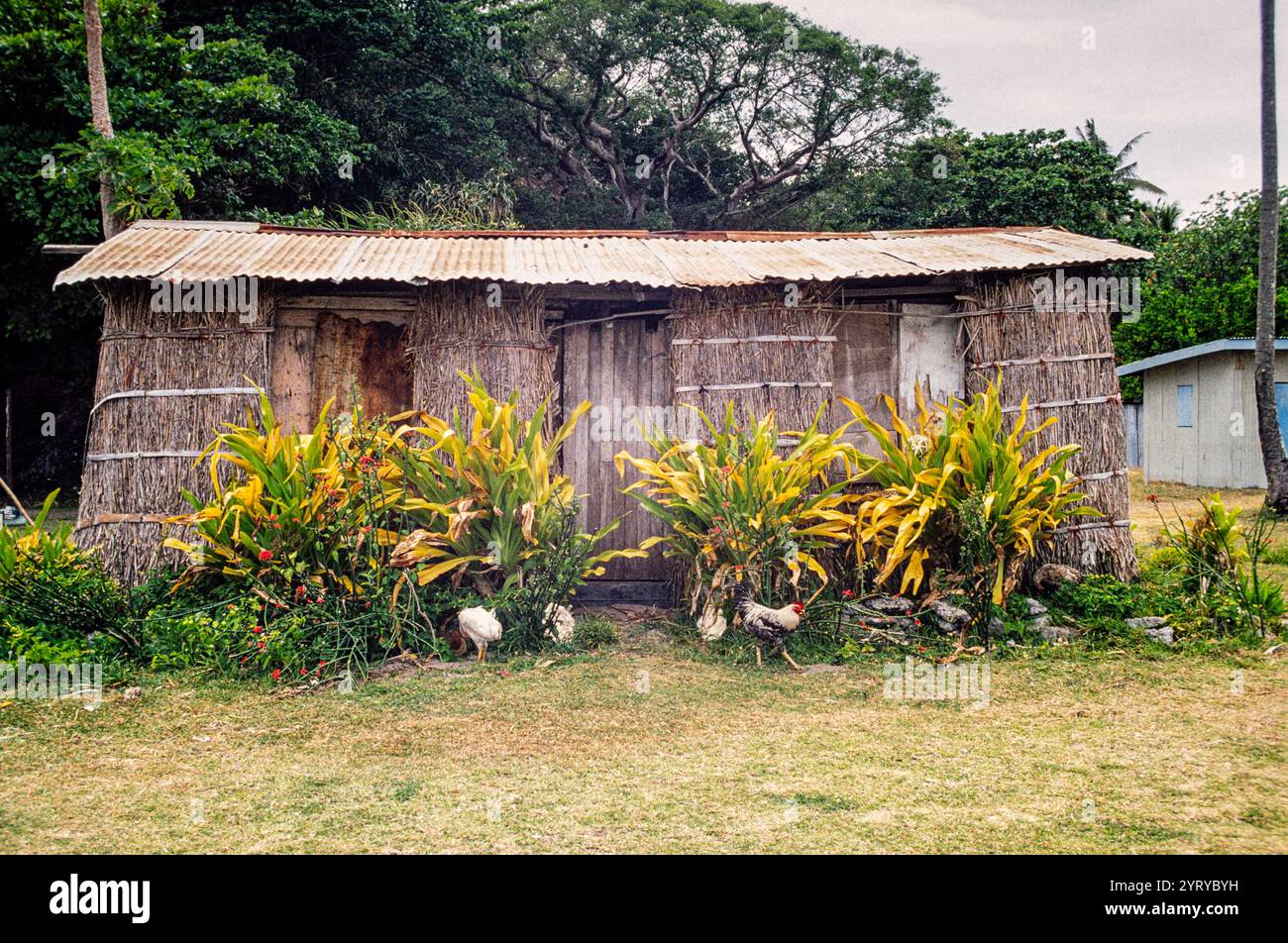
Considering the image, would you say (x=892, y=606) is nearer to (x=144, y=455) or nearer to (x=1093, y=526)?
(x=1093, y=526)

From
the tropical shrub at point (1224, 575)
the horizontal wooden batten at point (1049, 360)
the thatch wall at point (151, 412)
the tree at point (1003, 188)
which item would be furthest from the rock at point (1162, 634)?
the tree at point (1003, 188)

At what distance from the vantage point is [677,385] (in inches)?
283

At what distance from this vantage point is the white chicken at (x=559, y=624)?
6.18 metres

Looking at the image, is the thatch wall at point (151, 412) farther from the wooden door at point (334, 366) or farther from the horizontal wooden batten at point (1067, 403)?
the horizontal wooden batten at point (1067, 403)

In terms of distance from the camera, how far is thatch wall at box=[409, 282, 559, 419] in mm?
6926

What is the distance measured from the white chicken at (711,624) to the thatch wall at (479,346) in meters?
1.98

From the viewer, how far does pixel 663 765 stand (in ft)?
13.8

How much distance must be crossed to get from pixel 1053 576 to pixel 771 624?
2.33 m

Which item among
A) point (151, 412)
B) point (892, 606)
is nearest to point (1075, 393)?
point (892, 606)

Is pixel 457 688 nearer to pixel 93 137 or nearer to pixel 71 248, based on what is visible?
pixel 71 248

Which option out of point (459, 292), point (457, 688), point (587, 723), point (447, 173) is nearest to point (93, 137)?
point (459, 292)

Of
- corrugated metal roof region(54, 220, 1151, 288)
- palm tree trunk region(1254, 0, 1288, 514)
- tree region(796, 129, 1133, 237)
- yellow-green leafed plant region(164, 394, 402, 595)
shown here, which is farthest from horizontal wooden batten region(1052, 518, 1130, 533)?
tree region(796, 129, 1133, 237)

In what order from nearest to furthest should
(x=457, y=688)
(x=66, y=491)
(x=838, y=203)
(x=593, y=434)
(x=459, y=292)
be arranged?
(x=457, y=688) → (x=459, y=292) → (x=593, y=434) → (x=66, y=491) → (x=838, y=203)

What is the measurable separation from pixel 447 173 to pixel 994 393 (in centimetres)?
1474
